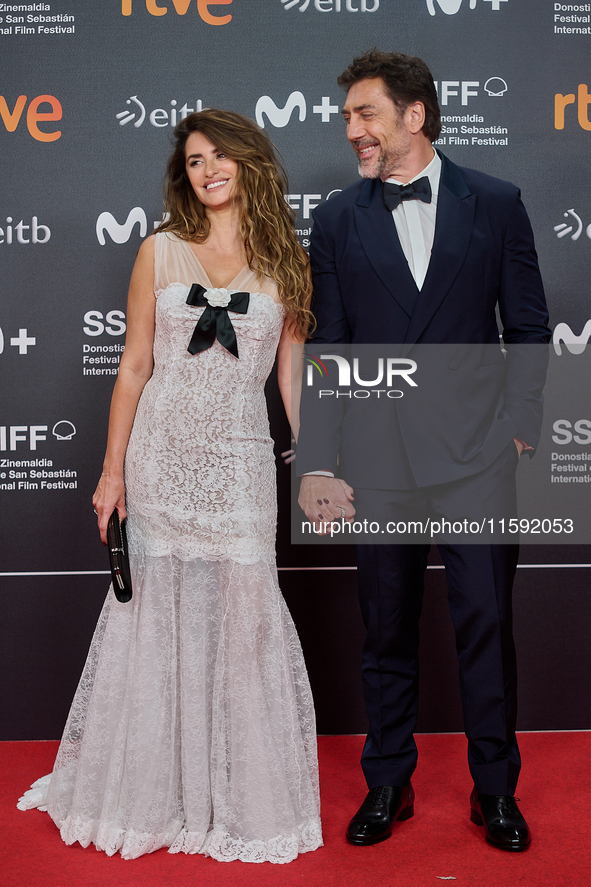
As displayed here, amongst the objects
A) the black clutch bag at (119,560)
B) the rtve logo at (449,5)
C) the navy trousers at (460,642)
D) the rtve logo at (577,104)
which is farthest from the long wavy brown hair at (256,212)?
the rtve logo at (577,104)

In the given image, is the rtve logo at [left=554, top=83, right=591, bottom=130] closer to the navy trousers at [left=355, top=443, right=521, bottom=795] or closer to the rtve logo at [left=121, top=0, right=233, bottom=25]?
the rtve logo at [left=121, top=0, right=233, bottom=25]

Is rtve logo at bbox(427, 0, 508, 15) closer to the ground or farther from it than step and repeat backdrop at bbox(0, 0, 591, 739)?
farther from it

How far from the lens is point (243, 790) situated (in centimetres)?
214

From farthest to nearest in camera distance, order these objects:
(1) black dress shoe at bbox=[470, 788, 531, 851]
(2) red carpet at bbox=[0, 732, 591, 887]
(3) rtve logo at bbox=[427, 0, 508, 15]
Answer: (3) rtve logo at bbox=[427, 0, 508, 15] → (1) black dress shoe at bbox=[470, 788, 531, 851] → (2) red carpet at bbox=[0, 732, 591, 887]

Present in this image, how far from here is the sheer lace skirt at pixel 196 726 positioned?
2.14 meters

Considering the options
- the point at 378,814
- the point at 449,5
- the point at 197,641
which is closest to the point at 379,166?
the point at 449,5

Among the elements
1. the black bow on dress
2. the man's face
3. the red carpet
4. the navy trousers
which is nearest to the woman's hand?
the black bow on dress

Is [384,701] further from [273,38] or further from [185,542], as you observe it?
[273,38]

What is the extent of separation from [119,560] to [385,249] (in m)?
1.09

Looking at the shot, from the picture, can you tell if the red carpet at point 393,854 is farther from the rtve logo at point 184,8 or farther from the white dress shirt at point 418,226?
the rtve logo at point 184,8

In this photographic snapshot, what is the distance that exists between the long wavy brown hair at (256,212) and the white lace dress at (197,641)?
0.06 m

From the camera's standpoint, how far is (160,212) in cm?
287

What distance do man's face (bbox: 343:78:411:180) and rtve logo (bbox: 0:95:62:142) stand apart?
118cm

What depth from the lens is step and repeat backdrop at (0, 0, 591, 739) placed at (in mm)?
2809
